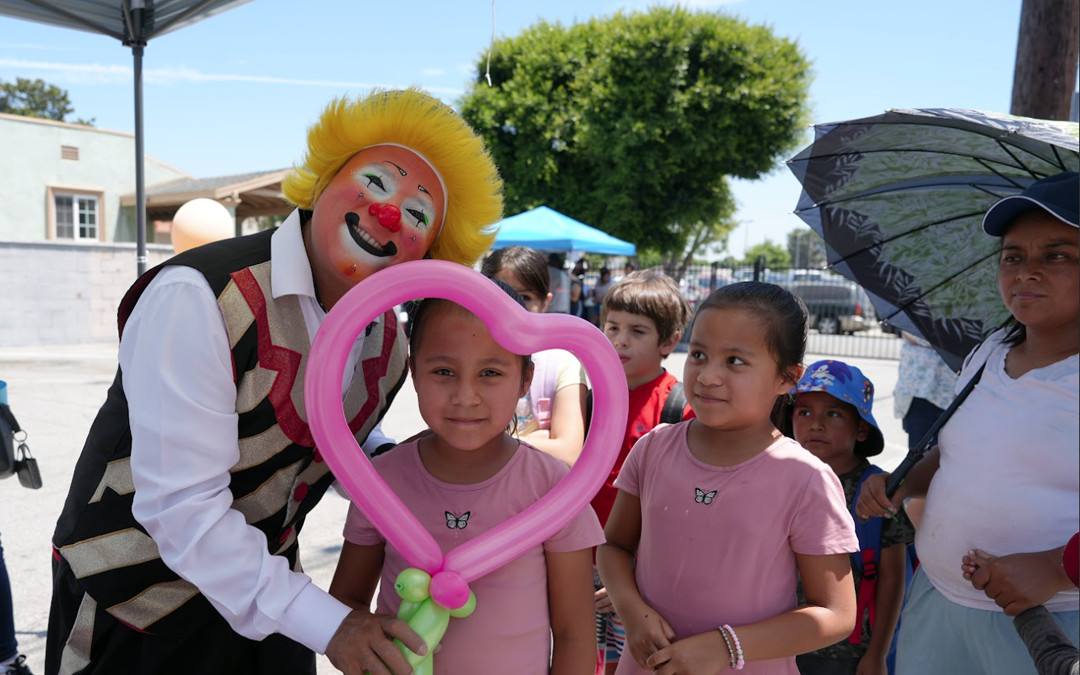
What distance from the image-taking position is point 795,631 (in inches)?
59.4

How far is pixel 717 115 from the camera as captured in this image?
1741 centimetres

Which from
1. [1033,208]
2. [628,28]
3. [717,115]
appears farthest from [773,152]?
[1033,208]

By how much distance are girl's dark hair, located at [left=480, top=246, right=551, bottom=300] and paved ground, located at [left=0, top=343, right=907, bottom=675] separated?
1.71 meters

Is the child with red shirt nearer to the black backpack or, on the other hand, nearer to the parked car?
the black backpack

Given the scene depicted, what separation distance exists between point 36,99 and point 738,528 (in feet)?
186

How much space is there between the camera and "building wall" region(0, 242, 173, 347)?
497 inches

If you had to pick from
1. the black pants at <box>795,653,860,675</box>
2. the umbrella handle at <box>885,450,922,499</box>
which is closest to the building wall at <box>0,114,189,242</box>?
the black pants at <box>795,653,860,675</box>

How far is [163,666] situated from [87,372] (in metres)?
10.0

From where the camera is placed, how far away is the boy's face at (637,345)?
8.02ft

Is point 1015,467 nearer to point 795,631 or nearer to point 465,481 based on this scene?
point 795,631

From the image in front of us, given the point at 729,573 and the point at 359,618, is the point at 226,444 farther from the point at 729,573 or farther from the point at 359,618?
the point at 729,573

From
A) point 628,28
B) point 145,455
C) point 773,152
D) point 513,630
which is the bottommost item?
point 513,630

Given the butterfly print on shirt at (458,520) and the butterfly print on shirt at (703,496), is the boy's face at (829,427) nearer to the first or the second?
the butterfly print on shirt at (703,496)

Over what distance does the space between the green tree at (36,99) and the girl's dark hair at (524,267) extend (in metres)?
51.3
